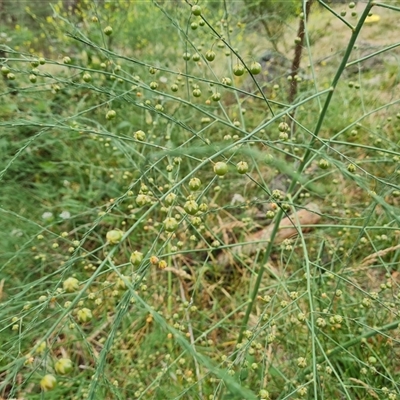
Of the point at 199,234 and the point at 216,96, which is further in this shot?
the point at 199,234

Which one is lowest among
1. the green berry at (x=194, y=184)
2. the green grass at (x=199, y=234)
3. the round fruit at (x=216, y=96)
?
the green grass at (x=199, y=234)

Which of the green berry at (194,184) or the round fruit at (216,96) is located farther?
the round fruit at (216,96)

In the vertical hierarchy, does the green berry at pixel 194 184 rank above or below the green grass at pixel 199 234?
above

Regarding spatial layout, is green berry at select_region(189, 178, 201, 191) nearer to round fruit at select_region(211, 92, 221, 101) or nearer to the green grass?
the green grass

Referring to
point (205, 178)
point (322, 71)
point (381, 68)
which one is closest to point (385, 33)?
point (381, 68)

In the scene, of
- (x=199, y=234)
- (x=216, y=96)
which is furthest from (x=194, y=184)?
(x=199, y=234)

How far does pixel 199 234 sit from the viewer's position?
146 centimetres

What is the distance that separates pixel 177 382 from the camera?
171 centimetres

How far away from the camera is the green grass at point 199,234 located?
121 centimetres

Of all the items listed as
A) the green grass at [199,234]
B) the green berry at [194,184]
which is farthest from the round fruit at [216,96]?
the green berry at [194,184]

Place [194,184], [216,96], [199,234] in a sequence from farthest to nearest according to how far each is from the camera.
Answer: [199,234], [216,96], [194,184]

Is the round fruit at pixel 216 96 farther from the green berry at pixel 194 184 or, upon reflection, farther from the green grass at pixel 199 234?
the green berry at pixel 194 184

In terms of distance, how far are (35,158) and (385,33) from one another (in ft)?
11.1

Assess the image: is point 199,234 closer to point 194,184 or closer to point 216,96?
point 216,96
